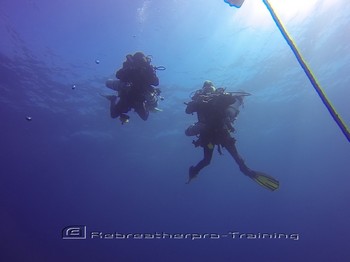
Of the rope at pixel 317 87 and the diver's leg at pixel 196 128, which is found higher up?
the diver's leg at pixel 196 128

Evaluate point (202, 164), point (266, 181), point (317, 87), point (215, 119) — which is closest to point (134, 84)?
point (215, 119)

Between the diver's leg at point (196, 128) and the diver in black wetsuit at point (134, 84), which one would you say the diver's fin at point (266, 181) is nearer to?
the diver's leg at point (196, 128)

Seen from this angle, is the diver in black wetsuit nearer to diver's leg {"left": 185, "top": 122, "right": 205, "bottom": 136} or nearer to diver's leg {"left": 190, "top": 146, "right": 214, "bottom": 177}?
diver's leg {"left": 185, "top": 122, "right": 205, "bottom": 136}

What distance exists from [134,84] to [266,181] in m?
4.01

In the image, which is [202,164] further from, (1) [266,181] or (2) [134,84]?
(2) [134,84]

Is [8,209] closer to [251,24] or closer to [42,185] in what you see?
[42,185]

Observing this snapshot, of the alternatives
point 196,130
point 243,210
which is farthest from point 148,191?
point 196,130

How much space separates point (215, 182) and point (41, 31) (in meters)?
58.5

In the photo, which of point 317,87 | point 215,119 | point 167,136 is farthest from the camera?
point 167,136

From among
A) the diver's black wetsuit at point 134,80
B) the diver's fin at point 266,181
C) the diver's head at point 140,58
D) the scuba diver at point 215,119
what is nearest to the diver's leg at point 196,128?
the scuba diver at point 215,119

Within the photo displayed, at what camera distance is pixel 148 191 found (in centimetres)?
7019

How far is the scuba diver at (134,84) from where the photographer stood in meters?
7.73

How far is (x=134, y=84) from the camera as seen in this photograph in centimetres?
779

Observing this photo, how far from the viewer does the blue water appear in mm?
18422
